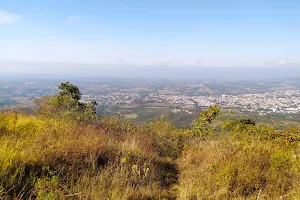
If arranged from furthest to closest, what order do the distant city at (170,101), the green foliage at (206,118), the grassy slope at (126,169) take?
the distant city at (170,101), the green foliage at (206,118), the grassy slope at (126,169)

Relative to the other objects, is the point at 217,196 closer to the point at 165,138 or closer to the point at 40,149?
the point at 40,149

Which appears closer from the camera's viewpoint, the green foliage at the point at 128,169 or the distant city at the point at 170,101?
the green foliage at the point at 128,169

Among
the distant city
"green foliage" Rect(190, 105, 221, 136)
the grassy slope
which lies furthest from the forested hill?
the distant city

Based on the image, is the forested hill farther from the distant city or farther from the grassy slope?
the distant city

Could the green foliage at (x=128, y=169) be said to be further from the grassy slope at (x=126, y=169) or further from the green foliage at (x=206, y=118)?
the green foliage at (x=206, y=118)

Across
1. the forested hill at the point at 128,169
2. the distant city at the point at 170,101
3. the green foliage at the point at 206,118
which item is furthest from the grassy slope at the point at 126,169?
the distant city at the point at 170,101

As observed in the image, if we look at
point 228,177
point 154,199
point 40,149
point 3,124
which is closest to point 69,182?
point 40,149

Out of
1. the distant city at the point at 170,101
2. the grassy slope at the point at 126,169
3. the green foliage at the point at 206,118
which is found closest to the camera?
the grassy slope at the point at 126,169

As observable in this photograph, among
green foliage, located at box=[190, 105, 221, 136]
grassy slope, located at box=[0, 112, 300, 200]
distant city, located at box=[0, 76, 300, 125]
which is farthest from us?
distant city, located at box=[0, 76, 300, 125]

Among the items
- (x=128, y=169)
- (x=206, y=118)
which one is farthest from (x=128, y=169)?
(x=206, y=118)
